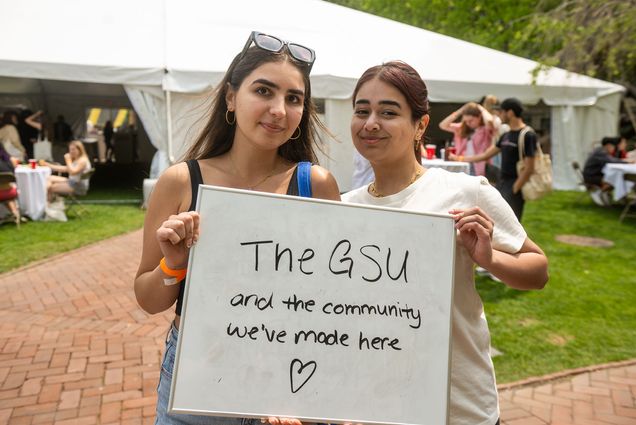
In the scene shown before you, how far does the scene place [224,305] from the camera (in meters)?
1.35

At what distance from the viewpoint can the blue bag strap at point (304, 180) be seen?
1.60m

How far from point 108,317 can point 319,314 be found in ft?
13.7

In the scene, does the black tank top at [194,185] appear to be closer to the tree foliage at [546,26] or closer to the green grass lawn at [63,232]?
the green grass lawn at [63,232]

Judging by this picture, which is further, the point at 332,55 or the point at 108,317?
the point at 332,55

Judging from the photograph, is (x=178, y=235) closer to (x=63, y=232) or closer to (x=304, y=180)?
(x=304, y=180)

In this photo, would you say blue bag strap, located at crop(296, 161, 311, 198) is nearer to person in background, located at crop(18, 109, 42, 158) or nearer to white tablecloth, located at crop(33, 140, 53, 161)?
white tablecloth, located at crop(33, 140, 53, 161)

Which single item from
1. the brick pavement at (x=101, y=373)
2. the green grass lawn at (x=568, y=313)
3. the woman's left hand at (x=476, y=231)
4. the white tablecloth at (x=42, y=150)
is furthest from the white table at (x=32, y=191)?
the woman's left hand at (x=476, y=231)

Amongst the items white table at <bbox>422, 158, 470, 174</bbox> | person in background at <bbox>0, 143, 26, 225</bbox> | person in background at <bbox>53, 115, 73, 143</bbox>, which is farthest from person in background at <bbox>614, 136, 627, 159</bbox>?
person in background at <bbox>53, 115, 73, 143</bbox>

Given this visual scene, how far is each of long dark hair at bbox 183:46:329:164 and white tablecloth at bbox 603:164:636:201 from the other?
9828 mm

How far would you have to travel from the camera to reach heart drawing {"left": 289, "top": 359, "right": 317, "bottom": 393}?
4.44 ft

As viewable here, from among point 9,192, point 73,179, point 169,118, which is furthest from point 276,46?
point 169,118

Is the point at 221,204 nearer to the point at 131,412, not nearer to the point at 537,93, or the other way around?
the point at 131,412

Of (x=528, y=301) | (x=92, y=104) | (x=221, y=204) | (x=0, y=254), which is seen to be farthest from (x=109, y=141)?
(x=221, y=204)

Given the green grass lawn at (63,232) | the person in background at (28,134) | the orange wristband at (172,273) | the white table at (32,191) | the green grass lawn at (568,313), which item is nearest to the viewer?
the orange wristband at (172,273)
